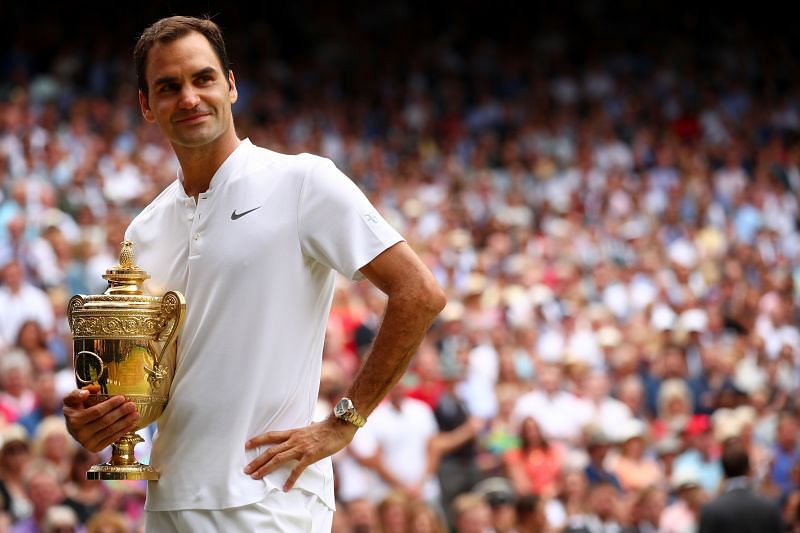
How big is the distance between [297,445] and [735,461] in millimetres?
5088

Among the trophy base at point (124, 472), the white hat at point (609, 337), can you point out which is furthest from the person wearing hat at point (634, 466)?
the trophy base at point (124, 472)

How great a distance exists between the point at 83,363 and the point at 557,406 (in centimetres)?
755

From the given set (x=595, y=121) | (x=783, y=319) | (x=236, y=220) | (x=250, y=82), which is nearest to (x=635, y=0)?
(x=595, y=121)

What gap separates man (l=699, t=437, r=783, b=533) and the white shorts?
16.1 ft

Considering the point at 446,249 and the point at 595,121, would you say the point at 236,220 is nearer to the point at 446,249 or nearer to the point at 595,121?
the point at 446,249

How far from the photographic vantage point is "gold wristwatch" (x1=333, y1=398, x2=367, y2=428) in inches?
124

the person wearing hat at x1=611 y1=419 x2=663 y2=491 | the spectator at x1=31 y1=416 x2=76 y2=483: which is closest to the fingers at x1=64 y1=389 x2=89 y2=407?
the spectator at x1=31 y1=416 x2=76 y2=483

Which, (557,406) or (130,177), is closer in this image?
(557,406)

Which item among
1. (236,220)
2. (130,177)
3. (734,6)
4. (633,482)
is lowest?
(633,482)

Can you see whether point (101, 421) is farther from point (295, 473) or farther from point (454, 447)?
point (454, 447)

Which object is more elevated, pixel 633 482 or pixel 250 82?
pixel 250 82

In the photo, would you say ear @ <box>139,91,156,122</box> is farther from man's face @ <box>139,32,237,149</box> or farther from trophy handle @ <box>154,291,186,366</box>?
trophy handle @ <box>154,291,186,366</box>

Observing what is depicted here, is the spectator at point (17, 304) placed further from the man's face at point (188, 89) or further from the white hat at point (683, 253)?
the white hat at point (683, 253)

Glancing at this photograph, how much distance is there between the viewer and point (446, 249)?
13547mm
